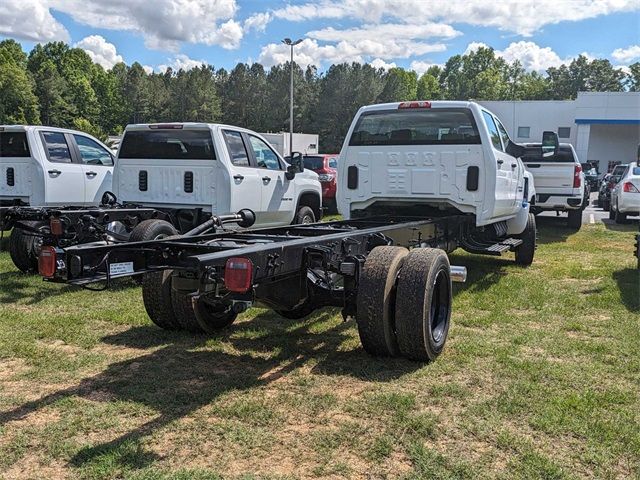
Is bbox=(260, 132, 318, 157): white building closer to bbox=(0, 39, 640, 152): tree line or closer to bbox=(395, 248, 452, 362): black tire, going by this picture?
bbox=(0, 39, 640, 152): tree line

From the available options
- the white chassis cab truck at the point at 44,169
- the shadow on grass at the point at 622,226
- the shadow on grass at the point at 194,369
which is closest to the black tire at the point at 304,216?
the white chassis cab truck at the point at 44,169

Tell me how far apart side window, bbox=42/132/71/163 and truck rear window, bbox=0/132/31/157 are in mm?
293

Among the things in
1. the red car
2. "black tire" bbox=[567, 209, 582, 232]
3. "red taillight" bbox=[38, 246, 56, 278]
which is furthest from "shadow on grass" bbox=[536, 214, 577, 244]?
"red taillight" bbox=[38, 246, 56, 278]

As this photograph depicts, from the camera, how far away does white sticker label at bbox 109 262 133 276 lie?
12.7ft

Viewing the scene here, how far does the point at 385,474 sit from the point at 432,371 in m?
1.56

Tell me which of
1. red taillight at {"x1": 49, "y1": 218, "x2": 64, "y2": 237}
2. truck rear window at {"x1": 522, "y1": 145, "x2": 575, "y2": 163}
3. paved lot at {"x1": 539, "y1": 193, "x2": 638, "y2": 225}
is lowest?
paved lot at {"x1": 539, "y1": 193, "x2": 638, "y2": 225}

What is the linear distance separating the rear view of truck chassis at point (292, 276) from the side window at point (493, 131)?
1930mm

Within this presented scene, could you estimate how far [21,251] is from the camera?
→ 8188mm

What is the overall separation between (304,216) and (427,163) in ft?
12.1

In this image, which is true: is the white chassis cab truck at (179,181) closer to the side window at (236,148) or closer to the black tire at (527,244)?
the side window at (236,148)

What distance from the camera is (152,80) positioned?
75.1m

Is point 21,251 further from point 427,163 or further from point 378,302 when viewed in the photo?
point 378,302

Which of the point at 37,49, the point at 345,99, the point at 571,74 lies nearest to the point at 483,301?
the point at 345,99

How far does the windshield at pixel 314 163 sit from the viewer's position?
1891 centimetres
